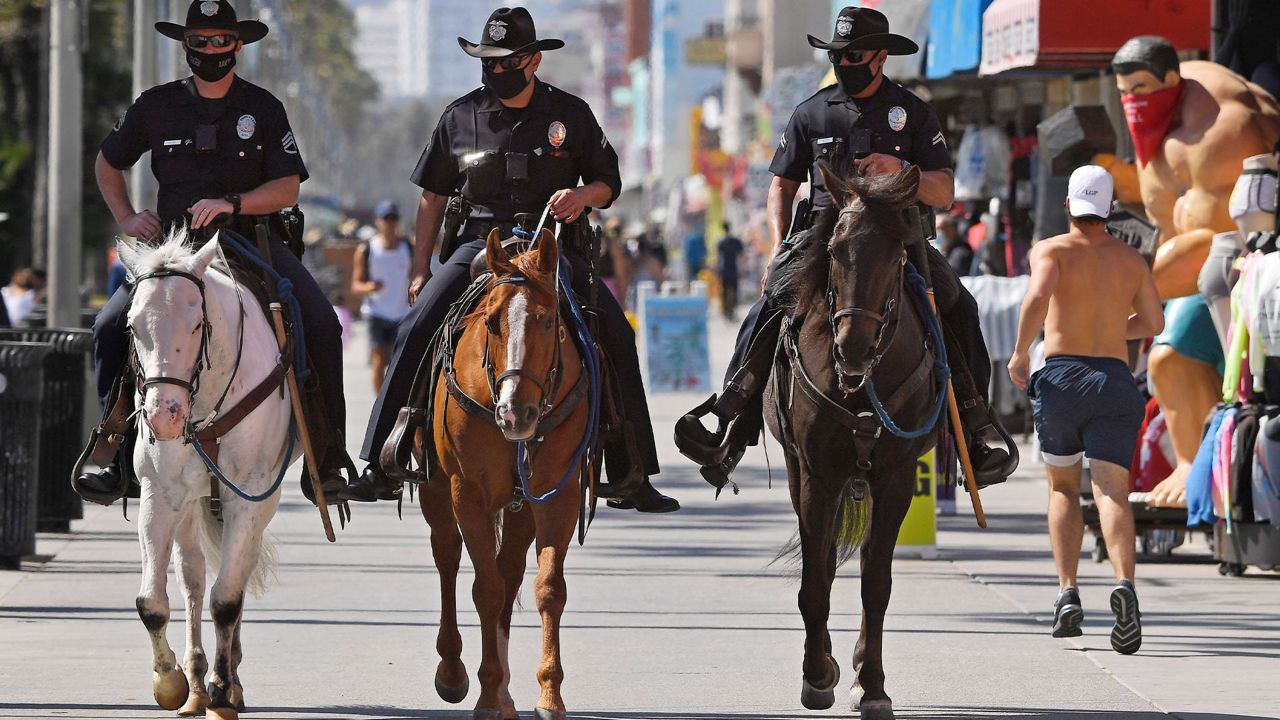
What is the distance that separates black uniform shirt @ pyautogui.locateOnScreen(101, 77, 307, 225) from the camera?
363 inches

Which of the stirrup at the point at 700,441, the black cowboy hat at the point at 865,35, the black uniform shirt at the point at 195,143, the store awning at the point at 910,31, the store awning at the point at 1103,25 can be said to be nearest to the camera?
the black uniform shirt at the point at 195,143

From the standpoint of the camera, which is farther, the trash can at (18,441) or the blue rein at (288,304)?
the trash can at (18,441)

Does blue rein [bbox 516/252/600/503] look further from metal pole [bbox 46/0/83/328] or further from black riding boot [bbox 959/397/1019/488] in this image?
metal pole [bbox 46/0/83/328]

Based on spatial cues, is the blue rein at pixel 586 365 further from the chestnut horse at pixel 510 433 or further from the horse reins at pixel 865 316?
the horse reins at pixel 865 316

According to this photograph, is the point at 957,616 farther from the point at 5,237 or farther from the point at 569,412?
the point at 5,237

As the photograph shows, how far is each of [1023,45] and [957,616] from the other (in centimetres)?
625

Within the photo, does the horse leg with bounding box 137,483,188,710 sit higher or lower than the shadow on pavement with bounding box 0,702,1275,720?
higher

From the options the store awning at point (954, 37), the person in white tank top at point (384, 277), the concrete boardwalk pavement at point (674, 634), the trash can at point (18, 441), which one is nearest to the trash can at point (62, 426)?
the concrete boardwalk pavement at point (674, 634)

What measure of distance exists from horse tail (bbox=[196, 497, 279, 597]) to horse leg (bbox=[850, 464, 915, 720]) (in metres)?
2.36

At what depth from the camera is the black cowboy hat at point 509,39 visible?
9156 millimetres

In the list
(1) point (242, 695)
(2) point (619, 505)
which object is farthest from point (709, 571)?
(1) point (242, 695)

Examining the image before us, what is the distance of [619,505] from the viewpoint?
9.46 metres

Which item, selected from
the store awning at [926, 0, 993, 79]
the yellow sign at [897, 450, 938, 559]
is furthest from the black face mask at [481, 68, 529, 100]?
the store awning at [926, 0, 993, 79]

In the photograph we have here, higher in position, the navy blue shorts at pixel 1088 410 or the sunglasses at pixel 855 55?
the sunglasses at pixel 855 55
